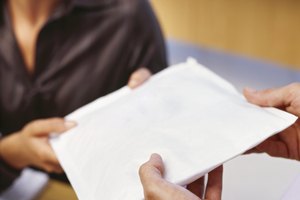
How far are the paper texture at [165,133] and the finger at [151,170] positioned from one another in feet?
0.04

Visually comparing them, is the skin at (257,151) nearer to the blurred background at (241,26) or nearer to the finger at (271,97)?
the finger at (271,97)

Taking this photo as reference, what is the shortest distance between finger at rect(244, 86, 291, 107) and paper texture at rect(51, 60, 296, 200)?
0.01 metres

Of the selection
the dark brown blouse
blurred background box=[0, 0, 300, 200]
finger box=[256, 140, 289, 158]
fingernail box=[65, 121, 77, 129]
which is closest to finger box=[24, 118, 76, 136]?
fingernail box=[65, 121, 77, 129]

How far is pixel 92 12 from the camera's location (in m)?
0.82

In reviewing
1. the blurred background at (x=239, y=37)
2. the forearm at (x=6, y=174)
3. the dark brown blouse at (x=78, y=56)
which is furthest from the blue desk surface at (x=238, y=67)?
the forearm at (x=6, y=174)

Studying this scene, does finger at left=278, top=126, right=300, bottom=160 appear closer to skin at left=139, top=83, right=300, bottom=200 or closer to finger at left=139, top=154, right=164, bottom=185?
skin at left=139, top=83, right=300, bottom=200

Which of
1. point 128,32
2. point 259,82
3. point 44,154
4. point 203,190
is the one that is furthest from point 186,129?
point 259,82

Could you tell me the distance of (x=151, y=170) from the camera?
0.42 metres

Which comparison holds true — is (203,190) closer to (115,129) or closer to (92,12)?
(115,129)

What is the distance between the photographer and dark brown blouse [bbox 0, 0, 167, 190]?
0.81 metres

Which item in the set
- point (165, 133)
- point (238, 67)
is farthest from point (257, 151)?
point (238, 67)

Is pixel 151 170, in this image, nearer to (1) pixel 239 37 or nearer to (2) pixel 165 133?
(2) pixel 165 133

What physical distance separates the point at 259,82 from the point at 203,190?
2.63ft

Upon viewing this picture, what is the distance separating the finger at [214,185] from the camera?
0.49 meters
